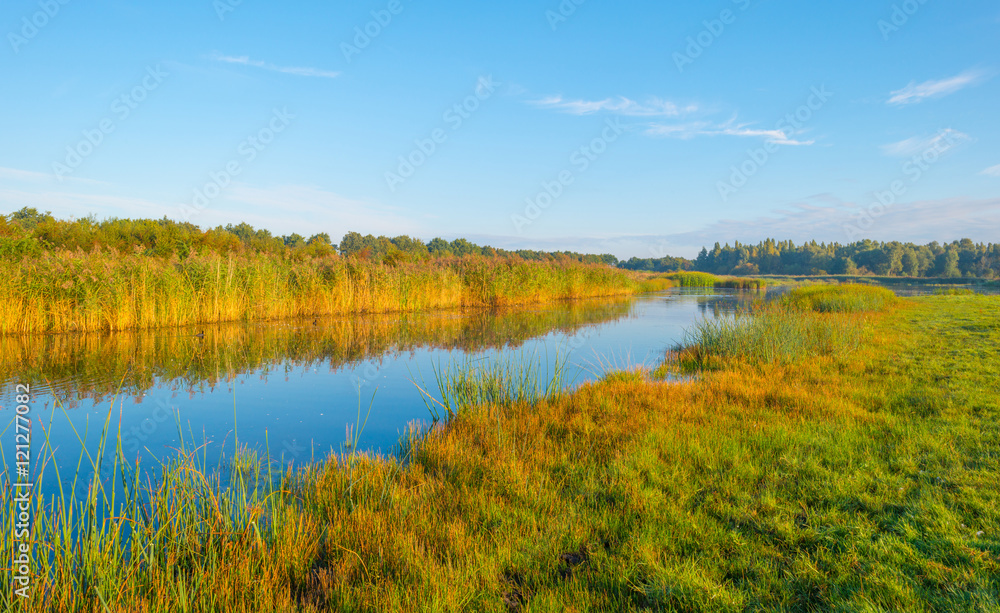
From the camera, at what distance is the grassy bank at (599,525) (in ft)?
8.01

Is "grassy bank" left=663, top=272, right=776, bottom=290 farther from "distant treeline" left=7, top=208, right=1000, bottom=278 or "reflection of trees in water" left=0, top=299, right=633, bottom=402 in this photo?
"reflection of trees in water" left=0, top=299, right=633, bottom=402

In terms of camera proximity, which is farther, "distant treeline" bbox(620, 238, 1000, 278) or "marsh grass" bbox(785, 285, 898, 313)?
A: "distant treeline" bbox(620, 238, 1000, 278)

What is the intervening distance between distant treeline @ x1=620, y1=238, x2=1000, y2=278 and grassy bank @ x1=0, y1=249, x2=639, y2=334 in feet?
203

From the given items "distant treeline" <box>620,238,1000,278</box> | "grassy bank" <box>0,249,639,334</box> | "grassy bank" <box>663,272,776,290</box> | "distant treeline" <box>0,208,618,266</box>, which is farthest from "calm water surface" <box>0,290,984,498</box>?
"distant treeline" <box>620,238,1000,278</box>

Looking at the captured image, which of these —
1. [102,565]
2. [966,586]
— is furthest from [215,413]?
[966,586]

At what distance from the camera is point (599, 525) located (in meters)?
3.19

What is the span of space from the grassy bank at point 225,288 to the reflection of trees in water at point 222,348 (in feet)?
2.61

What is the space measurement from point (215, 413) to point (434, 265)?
1773 cm

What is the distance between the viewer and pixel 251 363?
30.3 feet

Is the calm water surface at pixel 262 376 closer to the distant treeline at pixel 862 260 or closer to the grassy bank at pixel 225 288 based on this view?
the grassy bank at pixel 225 288

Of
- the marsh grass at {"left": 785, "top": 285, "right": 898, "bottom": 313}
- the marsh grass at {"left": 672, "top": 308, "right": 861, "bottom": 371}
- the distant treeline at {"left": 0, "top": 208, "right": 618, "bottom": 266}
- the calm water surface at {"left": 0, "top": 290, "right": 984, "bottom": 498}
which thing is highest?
the distant treeline at {"left": 0, "top": 208, "right": 618, "bottom": 266}

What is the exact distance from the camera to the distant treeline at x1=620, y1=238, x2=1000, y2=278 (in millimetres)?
62875

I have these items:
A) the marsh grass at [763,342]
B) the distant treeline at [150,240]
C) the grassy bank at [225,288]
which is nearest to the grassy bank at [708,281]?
the distant treeline at [150,240]

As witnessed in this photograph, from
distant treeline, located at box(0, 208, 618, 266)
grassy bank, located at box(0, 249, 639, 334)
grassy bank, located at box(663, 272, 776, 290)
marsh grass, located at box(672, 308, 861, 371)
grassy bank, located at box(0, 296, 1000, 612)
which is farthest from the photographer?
grassy bank, located at box(663, 272, 776, 290)
